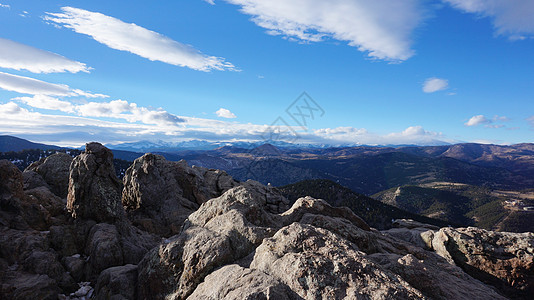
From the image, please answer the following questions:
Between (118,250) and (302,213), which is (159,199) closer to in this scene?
(118,250)

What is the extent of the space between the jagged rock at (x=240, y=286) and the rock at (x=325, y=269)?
51cm

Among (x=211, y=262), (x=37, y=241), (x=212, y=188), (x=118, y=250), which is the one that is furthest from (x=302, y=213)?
(x=212, y=188)

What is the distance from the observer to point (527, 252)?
19.2 meters

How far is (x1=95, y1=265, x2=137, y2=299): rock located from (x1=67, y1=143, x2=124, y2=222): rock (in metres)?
11.2

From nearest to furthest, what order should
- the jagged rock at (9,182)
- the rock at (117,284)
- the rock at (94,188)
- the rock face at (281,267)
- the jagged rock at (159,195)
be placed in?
the rock face at (281,267) < the rock at (117,284) < the jagged rock at (9,182) < the rock at (94,188) < the jagged rock at (159,195)

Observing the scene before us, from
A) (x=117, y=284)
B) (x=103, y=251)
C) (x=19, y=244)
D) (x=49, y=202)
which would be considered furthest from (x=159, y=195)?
(x=117, y=284)

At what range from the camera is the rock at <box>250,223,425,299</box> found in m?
10.3

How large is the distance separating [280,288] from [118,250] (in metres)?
18.2

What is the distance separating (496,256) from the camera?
1948cm

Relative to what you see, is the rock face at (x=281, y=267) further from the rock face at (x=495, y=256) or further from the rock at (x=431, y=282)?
the rock face at (x=495, y=256)

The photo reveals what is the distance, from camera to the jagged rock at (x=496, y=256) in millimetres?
18297

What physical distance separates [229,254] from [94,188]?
70.7 feet

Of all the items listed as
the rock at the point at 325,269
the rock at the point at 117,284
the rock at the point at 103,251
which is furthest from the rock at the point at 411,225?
the rock at the point at 103,251

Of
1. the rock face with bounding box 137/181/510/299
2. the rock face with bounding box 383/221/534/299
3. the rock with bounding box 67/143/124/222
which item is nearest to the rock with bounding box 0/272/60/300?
the rock face with bounding box 137/181/510/299
